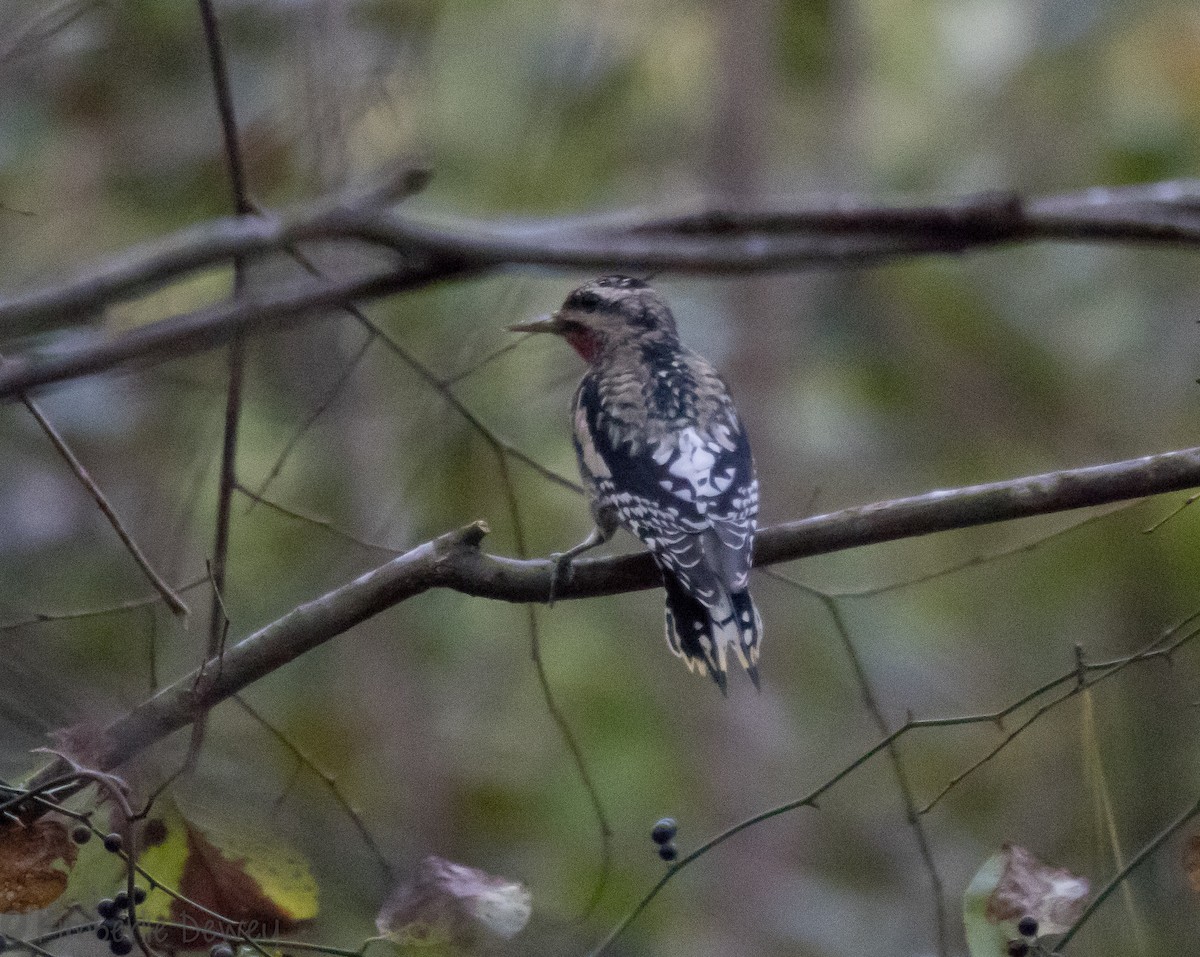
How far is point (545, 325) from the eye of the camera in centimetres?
393

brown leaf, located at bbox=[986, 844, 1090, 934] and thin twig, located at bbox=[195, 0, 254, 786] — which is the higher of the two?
thin twig, located at bbox=[195, 0, 254, 786]

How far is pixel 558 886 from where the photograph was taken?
192 inches

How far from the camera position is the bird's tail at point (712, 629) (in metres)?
3.08

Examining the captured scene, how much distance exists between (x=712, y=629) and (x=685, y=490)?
36cm

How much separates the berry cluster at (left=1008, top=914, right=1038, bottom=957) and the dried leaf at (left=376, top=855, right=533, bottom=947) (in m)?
0.71

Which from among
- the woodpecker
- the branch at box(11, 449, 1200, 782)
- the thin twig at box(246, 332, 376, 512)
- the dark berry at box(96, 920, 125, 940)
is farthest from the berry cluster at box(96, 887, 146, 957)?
the woodpecker

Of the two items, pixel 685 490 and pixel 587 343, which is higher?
pixel 587 343

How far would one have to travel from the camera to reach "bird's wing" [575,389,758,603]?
305cm

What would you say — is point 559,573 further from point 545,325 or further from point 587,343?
point 587,343

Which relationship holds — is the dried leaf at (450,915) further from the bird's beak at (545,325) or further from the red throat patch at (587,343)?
the red throat patch at (587,343)

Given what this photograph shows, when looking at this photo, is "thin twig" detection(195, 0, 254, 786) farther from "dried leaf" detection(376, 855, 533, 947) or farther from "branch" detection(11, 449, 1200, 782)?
"dried leaf" detection(376, 855, 533, 947)

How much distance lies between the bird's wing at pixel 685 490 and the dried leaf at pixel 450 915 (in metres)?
0.87

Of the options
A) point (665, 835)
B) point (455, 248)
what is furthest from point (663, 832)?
point (455, 248)

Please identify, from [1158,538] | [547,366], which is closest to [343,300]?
[547,366]
